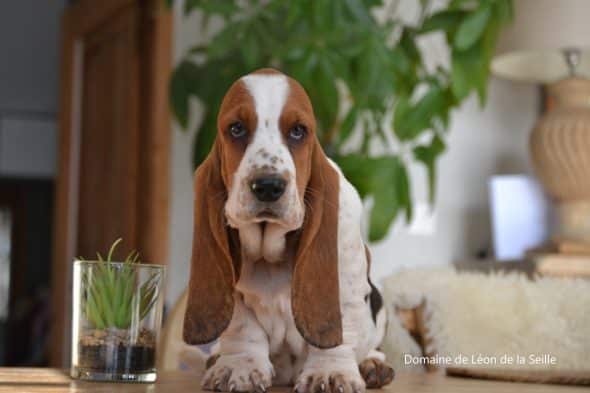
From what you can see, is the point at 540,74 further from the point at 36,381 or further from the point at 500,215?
the point at 36,381

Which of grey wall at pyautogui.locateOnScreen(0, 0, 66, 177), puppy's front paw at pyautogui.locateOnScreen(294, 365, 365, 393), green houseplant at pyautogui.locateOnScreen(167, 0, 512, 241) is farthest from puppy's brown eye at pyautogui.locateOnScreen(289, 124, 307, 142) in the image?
grey wall at pyautogui.locateOnScreen(0, 0, 66, 177)

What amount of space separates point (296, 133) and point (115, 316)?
206 millimetres

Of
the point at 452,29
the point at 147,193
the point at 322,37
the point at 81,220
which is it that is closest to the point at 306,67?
the point at 322,37

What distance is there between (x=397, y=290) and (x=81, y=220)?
2.53m

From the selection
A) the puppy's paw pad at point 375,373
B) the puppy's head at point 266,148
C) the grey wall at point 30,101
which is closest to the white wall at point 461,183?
the puppy's paw pad at point 375,373

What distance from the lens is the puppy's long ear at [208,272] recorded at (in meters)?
0.69

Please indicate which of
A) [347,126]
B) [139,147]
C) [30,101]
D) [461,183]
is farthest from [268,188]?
[30,101]

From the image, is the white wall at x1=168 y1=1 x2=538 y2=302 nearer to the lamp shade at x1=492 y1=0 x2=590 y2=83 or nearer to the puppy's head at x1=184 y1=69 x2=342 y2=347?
the lamp shade at x1=492 y1=0 x2=590 y2=83

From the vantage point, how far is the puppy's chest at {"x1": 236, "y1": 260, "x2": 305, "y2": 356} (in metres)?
0.70

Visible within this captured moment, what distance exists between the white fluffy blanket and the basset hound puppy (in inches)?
22.2

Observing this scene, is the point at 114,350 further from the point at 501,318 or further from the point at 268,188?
the point at 501,318

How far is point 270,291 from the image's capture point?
Result: 2.31ft

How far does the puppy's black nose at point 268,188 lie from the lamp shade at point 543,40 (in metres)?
1.75

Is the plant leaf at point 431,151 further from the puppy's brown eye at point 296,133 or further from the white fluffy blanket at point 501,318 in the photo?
the puppy's brown eye at point 296,133
